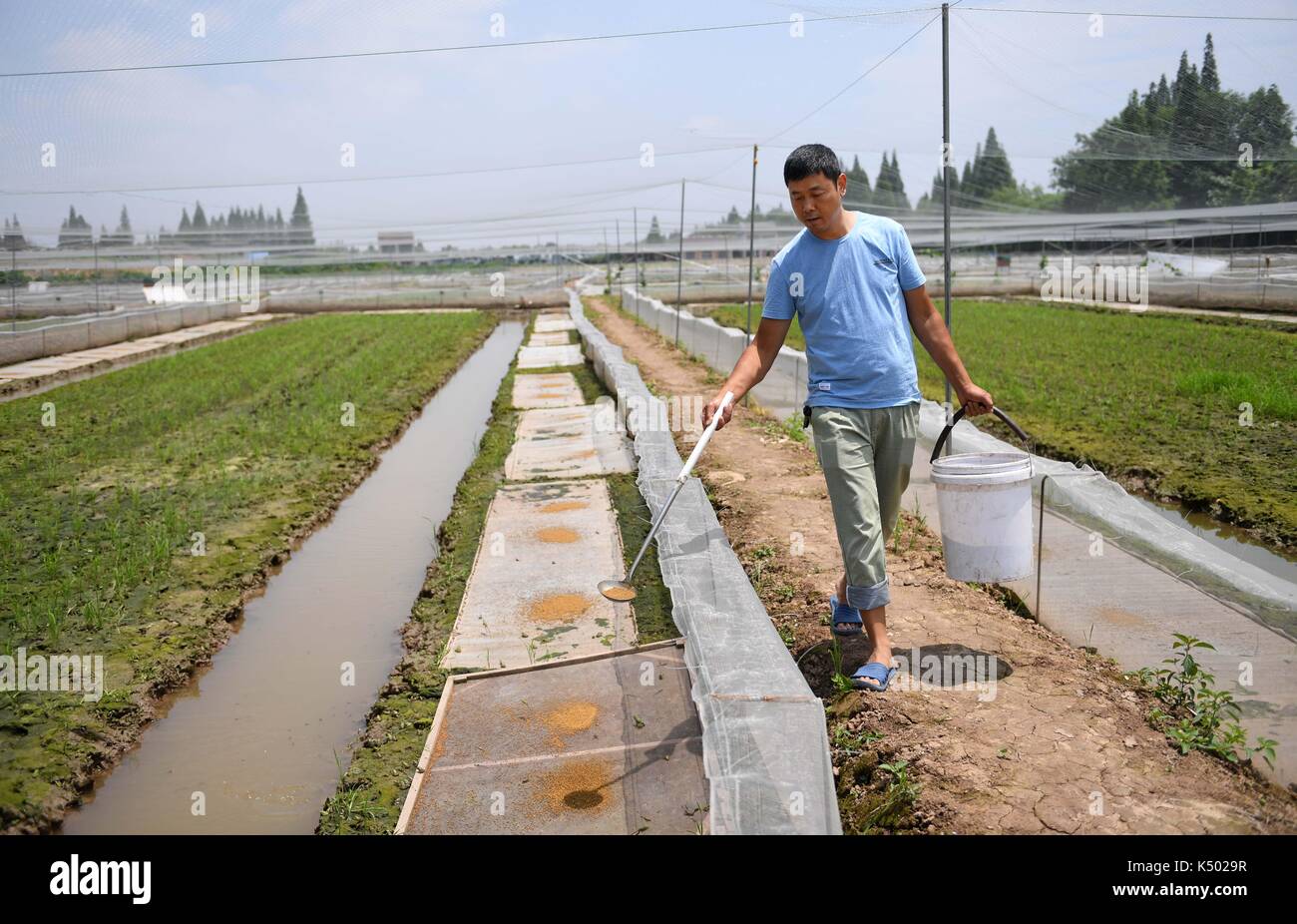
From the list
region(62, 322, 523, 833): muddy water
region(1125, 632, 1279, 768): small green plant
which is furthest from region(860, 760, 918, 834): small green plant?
region(62, 322, 523, 833): muddy water

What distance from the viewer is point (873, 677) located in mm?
3152

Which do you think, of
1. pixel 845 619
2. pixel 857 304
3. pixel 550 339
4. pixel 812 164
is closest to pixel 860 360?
pixel 857 304

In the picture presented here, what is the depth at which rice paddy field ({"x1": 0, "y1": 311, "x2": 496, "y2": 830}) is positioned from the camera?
3.70m

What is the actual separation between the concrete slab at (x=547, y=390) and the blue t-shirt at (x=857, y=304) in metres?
7.35

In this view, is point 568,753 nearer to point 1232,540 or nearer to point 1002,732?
point 1002,732

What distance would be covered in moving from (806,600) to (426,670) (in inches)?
59.1

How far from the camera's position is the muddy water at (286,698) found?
3.22 m

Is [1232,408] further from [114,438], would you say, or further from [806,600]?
[114,438]

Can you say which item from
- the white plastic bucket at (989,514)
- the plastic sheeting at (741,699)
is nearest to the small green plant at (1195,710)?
the white plastic bucket at (989,514)

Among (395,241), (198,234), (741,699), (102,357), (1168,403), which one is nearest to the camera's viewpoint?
(741,699)

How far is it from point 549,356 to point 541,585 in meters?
11.0

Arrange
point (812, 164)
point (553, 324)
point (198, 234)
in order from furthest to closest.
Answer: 1. point (198, 234)
2. point (553, 324)
3. point (812, 164)

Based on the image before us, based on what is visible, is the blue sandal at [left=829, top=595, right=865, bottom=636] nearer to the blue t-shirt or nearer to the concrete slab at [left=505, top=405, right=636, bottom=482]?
the blue t-shirt
